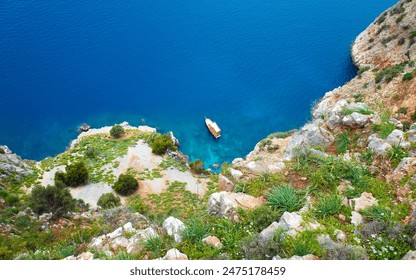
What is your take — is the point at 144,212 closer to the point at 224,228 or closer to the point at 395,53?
the point at 224,228

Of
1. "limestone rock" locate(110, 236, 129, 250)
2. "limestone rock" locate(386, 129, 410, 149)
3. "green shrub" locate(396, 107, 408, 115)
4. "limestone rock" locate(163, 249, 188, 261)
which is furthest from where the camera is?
"green shrub" locate(396, 107, 408, 115)

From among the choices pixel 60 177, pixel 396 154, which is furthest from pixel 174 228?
pixel 60 177

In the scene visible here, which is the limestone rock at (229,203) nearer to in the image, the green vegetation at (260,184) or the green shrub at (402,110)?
the green vegetation at (260,184)

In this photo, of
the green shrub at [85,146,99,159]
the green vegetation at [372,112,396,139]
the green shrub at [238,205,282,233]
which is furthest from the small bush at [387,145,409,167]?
the green shrub at [85,146,99,159]

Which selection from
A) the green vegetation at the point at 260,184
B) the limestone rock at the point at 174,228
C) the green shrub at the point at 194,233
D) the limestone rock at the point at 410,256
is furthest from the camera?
the green vegetation at the point at 260,184

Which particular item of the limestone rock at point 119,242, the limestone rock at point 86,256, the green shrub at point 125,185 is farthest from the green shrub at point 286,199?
the green shrub at point 125,185

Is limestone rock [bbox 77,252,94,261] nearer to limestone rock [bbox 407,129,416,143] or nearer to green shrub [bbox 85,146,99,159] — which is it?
limestone rock [bbox 407,129,416,143]

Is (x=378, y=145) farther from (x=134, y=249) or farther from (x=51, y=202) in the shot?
(x=51, y=202)
